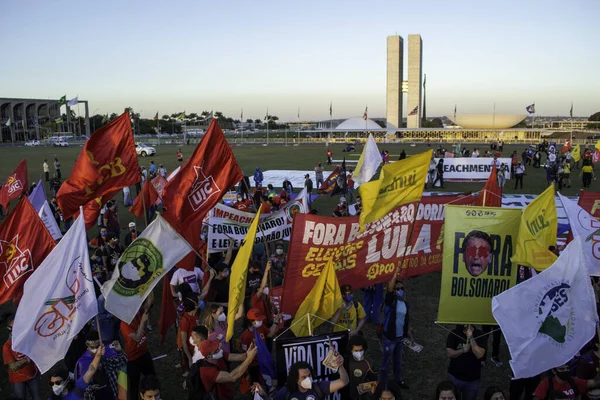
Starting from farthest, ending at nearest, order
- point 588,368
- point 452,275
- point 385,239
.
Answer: point 385,239 → point 452,275 → point 588,368

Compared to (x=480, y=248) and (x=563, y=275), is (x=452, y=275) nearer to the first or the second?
(x=480, y=248)

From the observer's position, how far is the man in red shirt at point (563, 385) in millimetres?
5113

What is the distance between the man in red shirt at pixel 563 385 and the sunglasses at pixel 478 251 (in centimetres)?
180

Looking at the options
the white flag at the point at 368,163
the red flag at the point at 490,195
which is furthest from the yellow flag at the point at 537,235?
the white flag at the point at 368,163

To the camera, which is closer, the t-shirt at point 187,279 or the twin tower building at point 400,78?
the t-shirt at point 187,279

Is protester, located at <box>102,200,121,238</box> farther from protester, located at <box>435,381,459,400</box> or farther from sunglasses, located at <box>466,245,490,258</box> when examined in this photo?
protester, located at <box>435,381,459,400</box>

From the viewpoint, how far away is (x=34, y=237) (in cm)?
701

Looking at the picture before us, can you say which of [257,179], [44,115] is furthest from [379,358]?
[44,115]

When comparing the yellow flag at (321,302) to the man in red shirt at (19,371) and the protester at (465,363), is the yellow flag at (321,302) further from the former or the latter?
the man in red shirt at (19,371)

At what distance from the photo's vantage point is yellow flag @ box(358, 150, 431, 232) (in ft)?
22.9

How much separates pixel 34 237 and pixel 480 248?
6508mm

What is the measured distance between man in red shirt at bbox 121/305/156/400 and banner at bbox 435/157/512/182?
986 inches

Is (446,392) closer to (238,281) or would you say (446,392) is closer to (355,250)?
(238,281)

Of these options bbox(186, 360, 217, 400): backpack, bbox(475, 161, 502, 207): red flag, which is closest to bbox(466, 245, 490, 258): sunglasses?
bbox(475, 161, 502, 207): red flag
